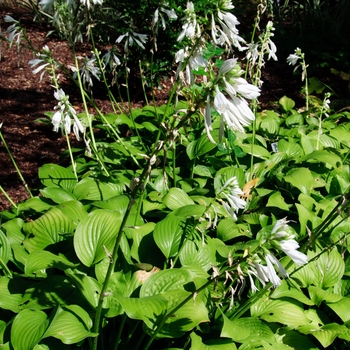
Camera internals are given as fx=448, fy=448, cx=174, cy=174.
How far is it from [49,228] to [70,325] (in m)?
0.87

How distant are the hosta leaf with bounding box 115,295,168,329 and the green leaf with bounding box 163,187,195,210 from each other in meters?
1.07

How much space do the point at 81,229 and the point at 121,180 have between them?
107 cm

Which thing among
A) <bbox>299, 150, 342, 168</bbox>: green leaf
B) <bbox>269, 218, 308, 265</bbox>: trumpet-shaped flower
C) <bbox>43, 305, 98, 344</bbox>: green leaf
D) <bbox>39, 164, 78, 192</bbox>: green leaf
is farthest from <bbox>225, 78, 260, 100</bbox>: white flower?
<bbox>299, 150, 342, 168</bbox>: green leaf

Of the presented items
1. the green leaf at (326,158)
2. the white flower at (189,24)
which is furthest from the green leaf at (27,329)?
the green leaf at (326,158)

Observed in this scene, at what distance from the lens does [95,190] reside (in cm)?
349

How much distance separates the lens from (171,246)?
2.83 m

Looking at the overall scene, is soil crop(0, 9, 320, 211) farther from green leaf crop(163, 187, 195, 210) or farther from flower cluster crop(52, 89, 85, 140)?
green leaf crop(163, 187, 195, 210)

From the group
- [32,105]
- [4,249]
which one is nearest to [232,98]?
[4,249]

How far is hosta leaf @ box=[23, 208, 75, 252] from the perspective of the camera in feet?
9.60

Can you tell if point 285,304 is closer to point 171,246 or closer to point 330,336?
point 330,336

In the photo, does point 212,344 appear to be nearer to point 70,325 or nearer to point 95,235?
point 70,325

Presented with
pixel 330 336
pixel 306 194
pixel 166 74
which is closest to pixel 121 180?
pixel 306 194

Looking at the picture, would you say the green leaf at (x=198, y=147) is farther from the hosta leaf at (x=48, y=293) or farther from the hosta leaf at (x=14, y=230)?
the hosta leaf at (x=48, y=293)

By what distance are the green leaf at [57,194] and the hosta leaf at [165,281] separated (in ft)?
4.06
